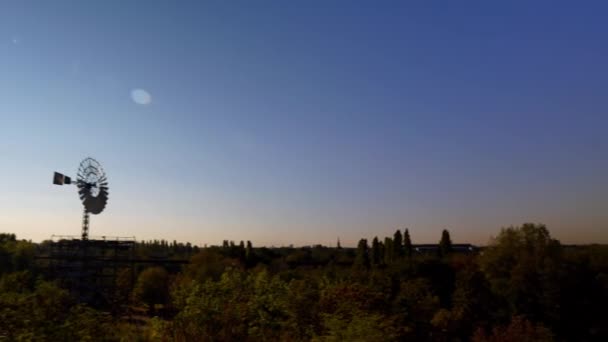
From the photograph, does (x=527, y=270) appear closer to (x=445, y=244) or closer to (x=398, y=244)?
(x=398, y=244)

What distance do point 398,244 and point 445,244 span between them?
50.8 feet

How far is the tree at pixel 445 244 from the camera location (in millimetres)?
123188

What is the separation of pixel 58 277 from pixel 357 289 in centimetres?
4964

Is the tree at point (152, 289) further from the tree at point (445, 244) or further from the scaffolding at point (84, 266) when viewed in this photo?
the tree at point (445, 244)

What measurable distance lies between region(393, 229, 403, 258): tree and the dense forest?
1.59ft

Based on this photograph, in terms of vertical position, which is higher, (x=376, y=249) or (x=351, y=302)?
(x=376, y=249)

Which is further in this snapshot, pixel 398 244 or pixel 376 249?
pixel 376 249

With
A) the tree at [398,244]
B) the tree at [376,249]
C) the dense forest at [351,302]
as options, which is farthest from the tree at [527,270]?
the tree at [376,249]

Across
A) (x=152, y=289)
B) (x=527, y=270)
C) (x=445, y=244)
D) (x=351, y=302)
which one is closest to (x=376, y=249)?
(x=445, y=244)

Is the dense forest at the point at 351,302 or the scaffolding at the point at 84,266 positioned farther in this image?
the scaffolding at the point at 84,266

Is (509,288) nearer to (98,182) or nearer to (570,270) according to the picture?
(570,270)

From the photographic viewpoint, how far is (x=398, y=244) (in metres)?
116

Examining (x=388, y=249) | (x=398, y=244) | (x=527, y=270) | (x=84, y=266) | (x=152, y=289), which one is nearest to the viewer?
(x=527, y=270)

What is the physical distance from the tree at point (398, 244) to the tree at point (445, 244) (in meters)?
11.5
